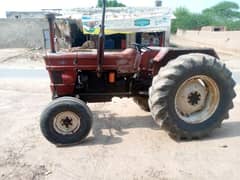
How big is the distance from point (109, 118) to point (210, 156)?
2.25 m

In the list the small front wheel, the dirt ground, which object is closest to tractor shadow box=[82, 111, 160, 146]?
the dirt ground

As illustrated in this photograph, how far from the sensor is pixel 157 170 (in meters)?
3.77

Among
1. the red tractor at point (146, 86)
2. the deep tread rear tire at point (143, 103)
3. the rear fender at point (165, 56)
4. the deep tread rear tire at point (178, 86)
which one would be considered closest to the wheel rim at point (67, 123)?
the red tractor at point (146, 86)

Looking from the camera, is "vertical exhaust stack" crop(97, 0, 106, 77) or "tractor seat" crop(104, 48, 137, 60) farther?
"tractor seat" crop(104, 48, 137, 60)

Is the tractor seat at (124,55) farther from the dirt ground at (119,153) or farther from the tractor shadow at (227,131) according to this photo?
the tractor shadow at (227,131)

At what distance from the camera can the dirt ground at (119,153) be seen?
12.2 feet

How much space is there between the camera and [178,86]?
4484 mm

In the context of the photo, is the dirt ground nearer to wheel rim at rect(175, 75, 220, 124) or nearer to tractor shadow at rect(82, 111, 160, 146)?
tractor shadow at rect(82, 111, 160, 146)

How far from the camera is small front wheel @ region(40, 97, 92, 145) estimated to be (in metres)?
4.45

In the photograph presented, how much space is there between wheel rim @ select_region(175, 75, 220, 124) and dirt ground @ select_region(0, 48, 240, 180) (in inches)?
15.2

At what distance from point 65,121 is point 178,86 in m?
1.75

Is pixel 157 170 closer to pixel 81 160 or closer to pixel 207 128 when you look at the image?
pixel 81 160

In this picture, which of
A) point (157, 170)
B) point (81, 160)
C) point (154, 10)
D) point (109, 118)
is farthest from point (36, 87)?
point (154, 10)

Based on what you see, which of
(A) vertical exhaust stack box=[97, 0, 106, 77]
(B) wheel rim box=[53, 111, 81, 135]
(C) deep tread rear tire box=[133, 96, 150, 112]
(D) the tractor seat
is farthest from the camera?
(C) deep tread rear tire box=[133, 96, 150, 112]
